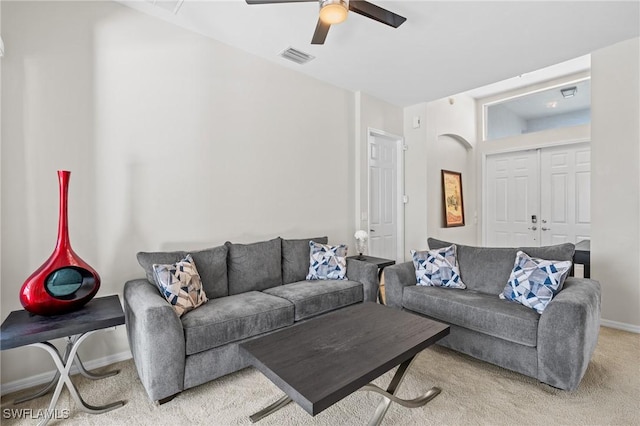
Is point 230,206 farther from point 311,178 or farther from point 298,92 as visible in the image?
point 298,92

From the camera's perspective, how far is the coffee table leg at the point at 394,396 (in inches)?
64.8

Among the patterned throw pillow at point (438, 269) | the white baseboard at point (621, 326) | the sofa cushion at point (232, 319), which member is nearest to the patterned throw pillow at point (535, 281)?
the patterned throw pillow at point (438, 269)

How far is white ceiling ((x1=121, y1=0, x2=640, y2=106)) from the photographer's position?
2541 mm

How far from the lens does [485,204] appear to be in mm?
5824

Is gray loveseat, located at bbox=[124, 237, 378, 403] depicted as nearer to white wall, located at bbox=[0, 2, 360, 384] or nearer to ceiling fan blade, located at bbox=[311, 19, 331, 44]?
white wall, located at bbox=[0, 2, 360, 384]

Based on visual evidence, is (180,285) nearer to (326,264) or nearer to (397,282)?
(326,264)

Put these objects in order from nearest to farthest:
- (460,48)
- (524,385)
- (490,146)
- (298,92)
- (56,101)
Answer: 1. (524,385)
2. (56,101)
3. (460,48)
4. (298,92)
5. (490,146)

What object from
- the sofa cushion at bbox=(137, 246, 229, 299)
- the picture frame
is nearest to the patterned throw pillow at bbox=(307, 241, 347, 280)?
the sofa cushion at bbox=(137, 246, 229, 299)

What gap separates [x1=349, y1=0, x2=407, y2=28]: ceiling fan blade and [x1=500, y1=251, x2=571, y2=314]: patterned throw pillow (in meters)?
2.10

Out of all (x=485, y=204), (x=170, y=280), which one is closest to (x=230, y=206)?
(x=170, y=280)

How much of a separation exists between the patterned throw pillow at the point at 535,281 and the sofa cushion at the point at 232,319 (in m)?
1.74

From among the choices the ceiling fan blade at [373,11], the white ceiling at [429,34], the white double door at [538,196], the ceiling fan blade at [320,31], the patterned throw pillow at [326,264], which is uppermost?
the white ceiling at [429,34]

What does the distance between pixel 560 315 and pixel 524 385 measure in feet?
1.83

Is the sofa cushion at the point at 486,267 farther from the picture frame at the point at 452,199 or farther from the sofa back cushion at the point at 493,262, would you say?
the picture frame at the point at 452,199
